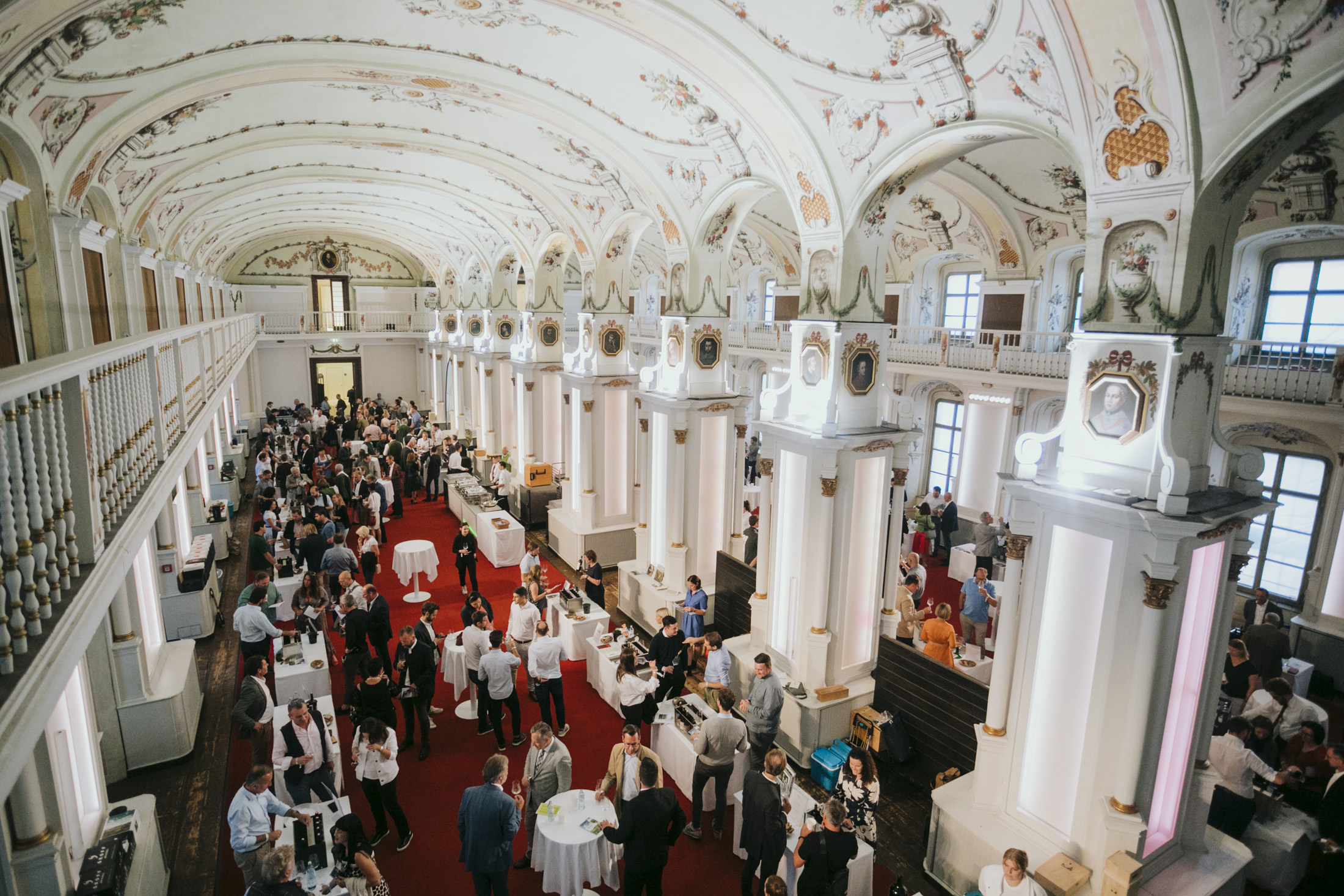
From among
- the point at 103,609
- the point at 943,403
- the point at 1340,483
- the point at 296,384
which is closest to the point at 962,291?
the point at 943,403

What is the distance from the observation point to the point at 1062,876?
5352 mm

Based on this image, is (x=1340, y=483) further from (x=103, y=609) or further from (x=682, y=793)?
(x=103, y=609)

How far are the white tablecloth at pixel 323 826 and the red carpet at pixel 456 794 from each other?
3.02 ft

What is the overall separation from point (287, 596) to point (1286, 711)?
1198cm

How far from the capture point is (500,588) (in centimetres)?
1271

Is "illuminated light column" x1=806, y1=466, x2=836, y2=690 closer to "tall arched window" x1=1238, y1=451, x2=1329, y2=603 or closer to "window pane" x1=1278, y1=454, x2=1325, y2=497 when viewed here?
"tall arched window" x1=1238, y1=451, x2=1329, y2=603

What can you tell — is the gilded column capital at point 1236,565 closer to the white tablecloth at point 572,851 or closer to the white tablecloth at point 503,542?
the white tablecloth at point 572,851

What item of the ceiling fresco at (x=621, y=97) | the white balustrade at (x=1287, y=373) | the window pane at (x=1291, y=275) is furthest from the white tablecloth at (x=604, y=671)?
the window pane at (x=1291, y=275)

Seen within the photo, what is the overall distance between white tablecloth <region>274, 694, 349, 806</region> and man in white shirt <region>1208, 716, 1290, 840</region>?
300 inches

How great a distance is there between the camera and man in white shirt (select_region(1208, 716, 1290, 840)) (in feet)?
20.2

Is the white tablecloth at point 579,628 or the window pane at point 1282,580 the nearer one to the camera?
the white tablecloth at point 579,628

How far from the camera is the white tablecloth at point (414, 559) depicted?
1241 centimetres

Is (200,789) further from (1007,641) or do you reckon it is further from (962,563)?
(962,563)

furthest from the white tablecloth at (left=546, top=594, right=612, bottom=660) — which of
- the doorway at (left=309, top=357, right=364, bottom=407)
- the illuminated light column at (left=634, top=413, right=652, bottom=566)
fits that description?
the doorway at (left=309, top=357, right=364, bottom=407)
